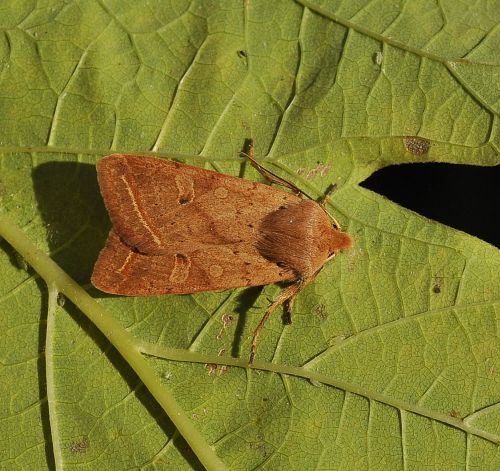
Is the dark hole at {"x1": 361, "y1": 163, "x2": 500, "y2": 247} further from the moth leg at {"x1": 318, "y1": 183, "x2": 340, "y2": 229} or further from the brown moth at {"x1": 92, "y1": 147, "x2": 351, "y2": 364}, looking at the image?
the brown moth at {"x1": 92, "y1": 147, "x2": 351, "y2": 364}

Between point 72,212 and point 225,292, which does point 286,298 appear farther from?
point 72,212

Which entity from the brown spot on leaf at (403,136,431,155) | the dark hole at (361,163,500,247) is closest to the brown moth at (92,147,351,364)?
the brown spot on leaf at (403,136,431,155)

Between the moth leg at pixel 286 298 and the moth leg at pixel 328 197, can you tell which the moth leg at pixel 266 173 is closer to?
the moth leg at pixel 328 197

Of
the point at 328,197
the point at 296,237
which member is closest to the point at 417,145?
the point at 328,197

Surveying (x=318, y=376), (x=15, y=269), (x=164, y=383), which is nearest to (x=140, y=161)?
(x=15, y=269)

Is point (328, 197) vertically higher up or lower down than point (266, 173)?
lower down

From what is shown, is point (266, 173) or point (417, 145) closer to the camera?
point (417, 145)

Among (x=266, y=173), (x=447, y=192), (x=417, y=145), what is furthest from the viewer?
(x=447, y=192)
